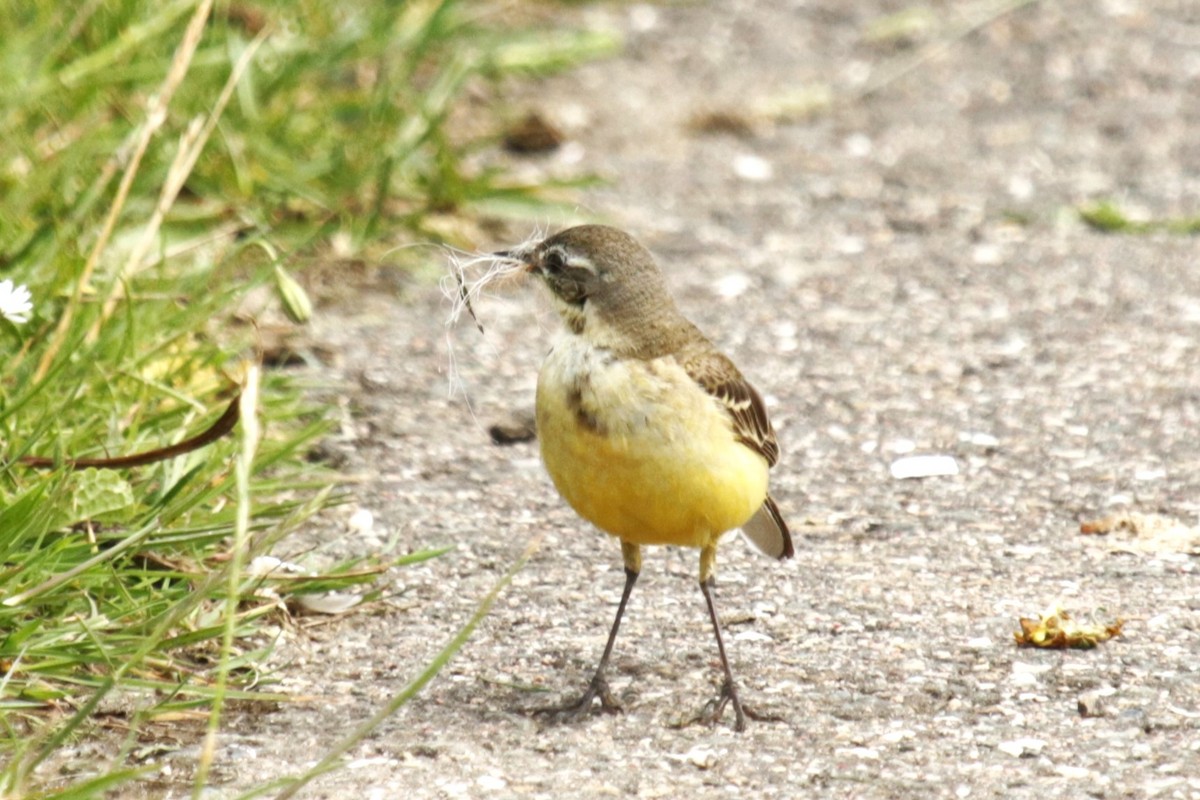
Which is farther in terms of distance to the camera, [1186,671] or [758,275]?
[758,275]

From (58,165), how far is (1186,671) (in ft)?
14.3

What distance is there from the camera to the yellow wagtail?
13.9 ft

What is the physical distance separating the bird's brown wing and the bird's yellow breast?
0.10 meters

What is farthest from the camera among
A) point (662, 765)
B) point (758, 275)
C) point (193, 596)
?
point (758, 275)

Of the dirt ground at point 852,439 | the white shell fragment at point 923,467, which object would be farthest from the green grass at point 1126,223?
the white shell fragment at point 923,467

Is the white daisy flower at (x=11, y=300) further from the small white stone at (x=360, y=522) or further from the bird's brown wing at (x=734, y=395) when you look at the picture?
the bird's brown wing at (x=734, y=395)

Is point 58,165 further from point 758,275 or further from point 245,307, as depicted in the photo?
point 758,275

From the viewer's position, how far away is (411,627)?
195 inches

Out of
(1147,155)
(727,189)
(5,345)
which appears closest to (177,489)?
(5,345)

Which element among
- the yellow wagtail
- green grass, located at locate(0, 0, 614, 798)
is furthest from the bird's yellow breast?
green grass, located at locate(0, 0, 614, 798)

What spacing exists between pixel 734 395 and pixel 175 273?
2.74 metres

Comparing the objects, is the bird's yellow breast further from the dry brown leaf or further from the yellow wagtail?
the dry brown leaf

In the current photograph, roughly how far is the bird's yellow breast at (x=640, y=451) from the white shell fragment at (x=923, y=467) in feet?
5.75

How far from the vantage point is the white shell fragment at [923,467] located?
608 cm
